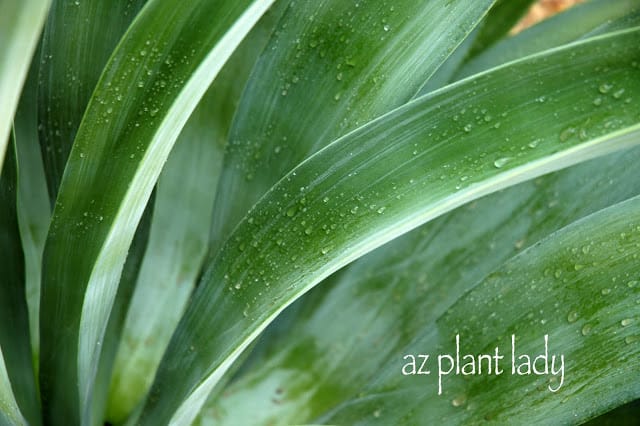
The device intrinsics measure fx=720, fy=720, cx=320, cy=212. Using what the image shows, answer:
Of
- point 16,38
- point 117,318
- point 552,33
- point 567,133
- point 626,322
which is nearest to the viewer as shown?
point 16,38

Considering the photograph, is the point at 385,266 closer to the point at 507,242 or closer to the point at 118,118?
the point at 507,242

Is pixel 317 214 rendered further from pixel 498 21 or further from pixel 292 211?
pixel 498 21

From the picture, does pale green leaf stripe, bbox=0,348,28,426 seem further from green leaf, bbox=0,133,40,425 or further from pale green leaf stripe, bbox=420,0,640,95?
pale green leaf stripe, bbox=420,0,640,95

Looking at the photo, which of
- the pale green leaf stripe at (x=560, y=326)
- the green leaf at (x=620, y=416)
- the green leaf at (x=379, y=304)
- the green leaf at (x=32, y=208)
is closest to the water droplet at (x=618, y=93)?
the pale green leaf stripe at (x=560, y=326)

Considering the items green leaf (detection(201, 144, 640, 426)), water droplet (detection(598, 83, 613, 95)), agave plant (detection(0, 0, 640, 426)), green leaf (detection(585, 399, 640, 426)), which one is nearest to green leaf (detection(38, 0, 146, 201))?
agave plant (detection(0, 0, 640, 426))

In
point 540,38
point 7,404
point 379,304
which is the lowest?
point 7,404

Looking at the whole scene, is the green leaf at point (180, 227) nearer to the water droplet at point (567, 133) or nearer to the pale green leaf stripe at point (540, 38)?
the pale green leaf stripe at point (540, 38)

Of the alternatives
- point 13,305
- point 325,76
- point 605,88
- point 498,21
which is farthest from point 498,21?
point 13,305
